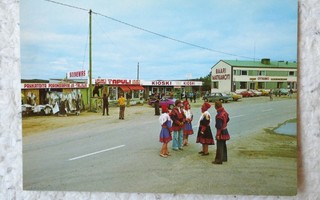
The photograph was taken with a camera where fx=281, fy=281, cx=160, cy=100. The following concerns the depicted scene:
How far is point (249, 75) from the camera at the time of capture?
319 cm

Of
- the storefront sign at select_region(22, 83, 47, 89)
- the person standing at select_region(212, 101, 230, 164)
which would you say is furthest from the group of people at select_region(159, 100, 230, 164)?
the storefront sign at select_region(22, 83, 47, 89)

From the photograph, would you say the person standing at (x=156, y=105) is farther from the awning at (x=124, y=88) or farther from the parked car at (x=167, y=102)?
the awning at (x=124, y=88)

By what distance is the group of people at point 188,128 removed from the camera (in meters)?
2.74

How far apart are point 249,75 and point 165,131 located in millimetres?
1183

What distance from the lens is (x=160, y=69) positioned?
3.14 m

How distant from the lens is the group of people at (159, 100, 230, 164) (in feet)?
9.01

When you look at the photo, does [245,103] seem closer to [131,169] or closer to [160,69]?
[160,69]

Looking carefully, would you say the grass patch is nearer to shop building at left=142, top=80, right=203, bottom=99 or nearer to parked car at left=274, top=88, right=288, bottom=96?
parked car at left=274, top=88, right=288, bottom=96

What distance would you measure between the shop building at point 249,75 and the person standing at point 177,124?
1.45 ft

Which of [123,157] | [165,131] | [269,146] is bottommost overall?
[123,157]

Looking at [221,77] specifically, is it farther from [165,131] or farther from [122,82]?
[122,82]

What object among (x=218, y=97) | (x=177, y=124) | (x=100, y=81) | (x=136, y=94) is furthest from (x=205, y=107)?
(x=100, y=81)

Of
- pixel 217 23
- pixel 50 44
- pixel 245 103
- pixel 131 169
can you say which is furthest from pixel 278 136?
pixel 50 44

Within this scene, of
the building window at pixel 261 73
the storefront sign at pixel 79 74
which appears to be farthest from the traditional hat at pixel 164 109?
the building window at pixel 261 73
